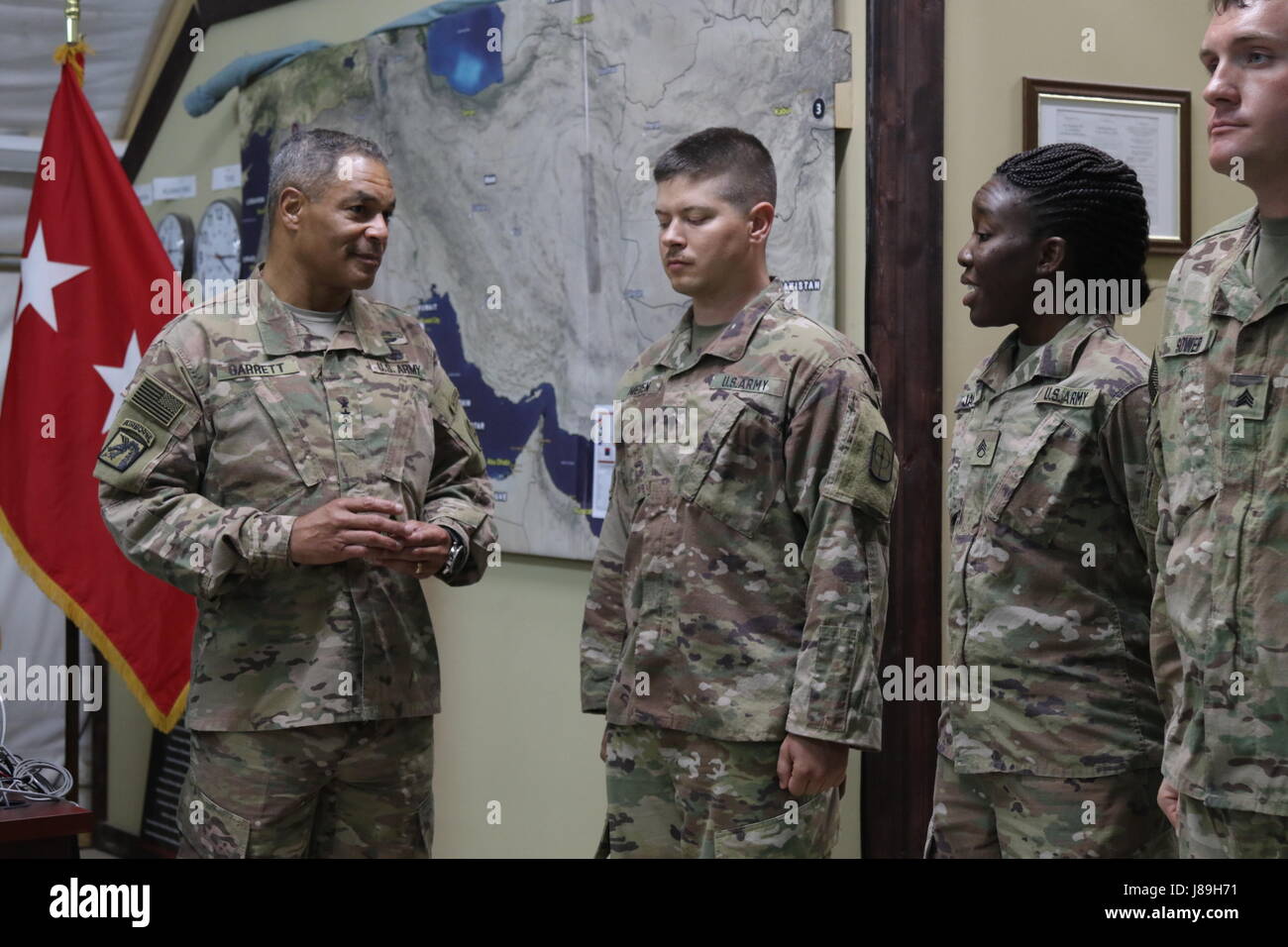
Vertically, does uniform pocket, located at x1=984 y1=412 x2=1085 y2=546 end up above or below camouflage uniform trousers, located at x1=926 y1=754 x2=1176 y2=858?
above

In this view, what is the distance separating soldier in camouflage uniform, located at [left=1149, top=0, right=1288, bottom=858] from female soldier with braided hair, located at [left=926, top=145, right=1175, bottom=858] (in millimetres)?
282

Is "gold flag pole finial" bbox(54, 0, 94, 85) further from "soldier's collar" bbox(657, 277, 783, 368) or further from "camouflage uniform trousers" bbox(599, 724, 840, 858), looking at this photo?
"camouflage uniform trousers" bbox(599, 724, 840, 858)

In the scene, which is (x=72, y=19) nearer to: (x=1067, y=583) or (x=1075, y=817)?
(x=1067, y=583)

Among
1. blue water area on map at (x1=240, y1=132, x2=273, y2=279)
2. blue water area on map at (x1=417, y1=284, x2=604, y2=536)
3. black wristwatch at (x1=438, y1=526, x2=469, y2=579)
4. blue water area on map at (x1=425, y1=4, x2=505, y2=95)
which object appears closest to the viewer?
black wristwatch at (x1=438, y1=526, x2=469, y2=579)

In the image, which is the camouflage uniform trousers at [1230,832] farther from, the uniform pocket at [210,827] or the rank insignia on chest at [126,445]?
the rank insignia on chest at [126,445]

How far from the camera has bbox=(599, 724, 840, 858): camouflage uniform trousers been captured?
2016mm

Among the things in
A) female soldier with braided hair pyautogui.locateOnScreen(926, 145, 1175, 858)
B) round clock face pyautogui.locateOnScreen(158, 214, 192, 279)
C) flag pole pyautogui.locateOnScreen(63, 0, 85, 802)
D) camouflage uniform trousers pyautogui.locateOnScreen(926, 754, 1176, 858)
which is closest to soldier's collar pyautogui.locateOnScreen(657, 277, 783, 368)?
female soldier with braided hair pyautogui.locateOnScreen(926, 145, 1175, 858)

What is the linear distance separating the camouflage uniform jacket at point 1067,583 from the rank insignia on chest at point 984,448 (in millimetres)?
23

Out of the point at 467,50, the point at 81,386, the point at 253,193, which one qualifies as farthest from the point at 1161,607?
the point at 253,193

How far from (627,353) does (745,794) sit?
52.2 inches

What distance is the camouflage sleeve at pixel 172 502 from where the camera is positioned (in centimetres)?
213

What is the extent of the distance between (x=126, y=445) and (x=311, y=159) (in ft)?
1.87
